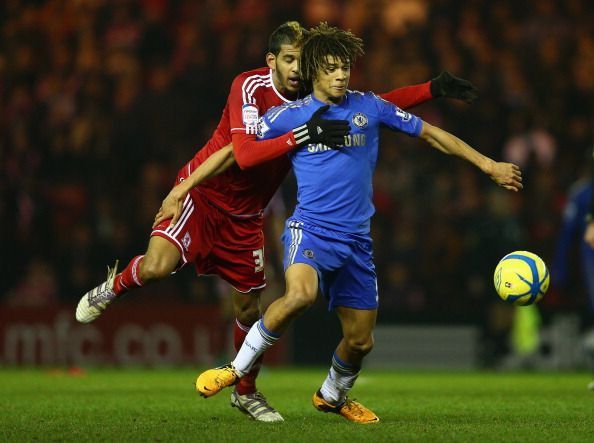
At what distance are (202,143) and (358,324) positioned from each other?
849 centimetres

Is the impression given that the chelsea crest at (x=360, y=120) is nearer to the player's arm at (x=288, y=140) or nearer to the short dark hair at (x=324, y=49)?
the player's arm at (x=288, y=140)

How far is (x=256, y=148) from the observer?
6.45 meters

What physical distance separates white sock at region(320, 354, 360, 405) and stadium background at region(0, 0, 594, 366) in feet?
18.5

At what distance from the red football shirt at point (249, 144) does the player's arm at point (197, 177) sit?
0.56 feet

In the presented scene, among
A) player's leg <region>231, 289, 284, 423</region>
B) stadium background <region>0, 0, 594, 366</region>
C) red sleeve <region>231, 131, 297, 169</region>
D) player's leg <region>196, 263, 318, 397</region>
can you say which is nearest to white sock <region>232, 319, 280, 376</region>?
player's leg <region>196, 263, 318, 397</region>

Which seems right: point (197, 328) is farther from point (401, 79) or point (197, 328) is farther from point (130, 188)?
point (401, 79)

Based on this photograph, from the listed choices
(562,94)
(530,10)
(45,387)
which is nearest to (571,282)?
(562,94)

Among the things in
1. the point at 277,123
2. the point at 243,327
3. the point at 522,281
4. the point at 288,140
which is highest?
the point at 277,123

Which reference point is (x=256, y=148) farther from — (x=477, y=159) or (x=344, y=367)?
(x=344, y=367)

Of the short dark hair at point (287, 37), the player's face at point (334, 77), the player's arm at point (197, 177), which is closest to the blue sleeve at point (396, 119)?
the player's face at point (334, 77)

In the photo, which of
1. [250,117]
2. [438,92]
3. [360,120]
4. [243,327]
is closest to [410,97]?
[438,92]

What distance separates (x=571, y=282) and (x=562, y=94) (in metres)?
2.68

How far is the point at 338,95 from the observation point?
6.39m

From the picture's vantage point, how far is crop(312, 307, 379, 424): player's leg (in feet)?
21.6
